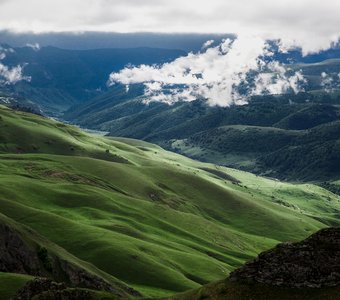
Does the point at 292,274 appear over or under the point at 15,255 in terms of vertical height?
over

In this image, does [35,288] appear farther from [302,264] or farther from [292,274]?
[302,264]

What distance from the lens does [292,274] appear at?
67312 millimetres

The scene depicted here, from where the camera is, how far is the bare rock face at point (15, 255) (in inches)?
4658

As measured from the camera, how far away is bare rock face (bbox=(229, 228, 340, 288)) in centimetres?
6638

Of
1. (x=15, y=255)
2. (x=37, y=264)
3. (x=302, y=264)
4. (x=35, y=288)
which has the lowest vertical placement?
(x=37, y=264)

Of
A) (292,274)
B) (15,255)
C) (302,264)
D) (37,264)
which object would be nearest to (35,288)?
(292,274)

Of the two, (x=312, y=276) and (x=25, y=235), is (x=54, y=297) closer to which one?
(x=312, y=276)

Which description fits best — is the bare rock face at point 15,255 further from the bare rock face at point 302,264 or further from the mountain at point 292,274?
the bare rock face at point 302,264

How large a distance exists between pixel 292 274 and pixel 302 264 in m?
1.66

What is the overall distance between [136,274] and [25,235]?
2614 inches

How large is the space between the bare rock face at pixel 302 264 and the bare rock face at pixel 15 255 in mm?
62611

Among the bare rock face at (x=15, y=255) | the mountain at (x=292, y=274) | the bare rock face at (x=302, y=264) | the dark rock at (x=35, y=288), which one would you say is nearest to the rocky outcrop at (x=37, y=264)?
the bare rock face at (x=15, y=255)

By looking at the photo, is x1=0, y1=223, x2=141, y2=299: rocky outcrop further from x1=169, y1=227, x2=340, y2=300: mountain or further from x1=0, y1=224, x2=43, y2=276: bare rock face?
x1=169, y1=227, x2=340, y2=300: mountain

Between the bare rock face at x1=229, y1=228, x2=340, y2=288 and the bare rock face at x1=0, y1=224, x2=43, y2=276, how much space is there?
205 ft
